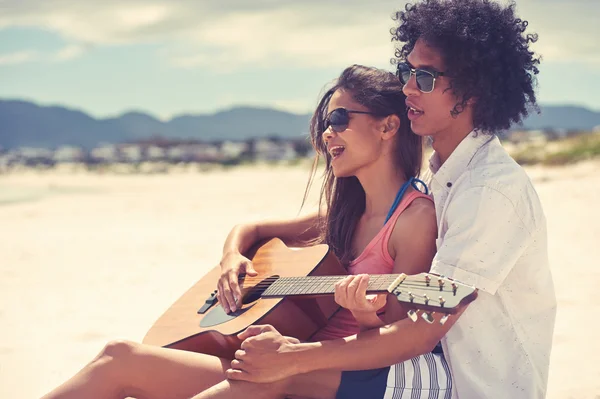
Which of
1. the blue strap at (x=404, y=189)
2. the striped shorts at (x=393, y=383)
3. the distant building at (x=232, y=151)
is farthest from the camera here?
the distant building at (x=232, y=151)

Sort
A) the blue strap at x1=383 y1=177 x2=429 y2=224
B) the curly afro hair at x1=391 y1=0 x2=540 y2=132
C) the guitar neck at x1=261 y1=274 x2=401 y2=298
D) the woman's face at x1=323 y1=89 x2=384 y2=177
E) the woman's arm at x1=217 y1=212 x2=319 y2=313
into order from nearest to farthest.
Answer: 1. the guitar neck at x1=261 y1=274 x2=401 y2=298
2. the curly afro hair at x1=391 y1=0 x2=540 y2=132
3. the blue strap at x1=383 y1=177 x2=429 y2=224
4. the woman's face at x1=323 y1=89 x2=384 y2=177
5. the woman's arm at x1=217 y1=212 x2=319 y2=313

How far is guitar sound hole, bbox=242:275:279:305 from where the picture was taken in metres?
3.33

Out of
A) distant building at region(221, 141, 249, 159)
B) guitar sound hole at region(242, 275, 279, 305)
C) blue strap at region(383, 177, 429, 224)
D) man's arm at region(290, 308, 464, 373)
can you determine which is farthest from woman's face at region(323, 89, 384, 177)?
distant building at region(221, 141, 249, 159)

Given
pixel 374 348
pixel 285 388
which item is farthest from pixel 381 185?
pixel 285 388

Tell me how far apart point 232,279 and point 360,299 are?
1060mm

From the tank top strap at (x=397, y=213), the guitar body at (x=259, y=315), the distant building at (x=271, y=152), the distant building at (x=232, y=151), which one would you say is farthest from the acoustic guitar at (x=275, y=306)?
the distant building at (x=271, y=152)

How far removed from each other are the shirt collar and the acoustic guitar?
0.58 meters

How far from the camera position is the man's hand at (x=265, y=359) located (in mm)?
2664

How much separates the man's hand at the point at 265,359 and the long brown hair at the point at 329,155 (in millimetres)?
825

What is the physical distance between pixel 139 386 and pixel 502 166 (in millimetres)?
1732

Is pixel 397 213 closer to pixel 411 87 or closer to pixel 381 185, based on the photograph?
pixel 381 185

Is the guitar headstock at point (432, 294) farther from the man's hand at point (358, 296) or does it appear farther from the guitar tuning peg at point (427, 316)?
the man's hand at point (358, 296)

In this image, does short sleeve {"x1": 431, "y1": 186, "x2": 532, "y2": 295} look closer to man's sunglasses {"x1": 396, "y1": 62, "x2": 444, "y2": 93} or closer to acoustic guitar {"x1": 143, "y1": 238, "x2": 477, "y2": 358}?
acoustic guitar {"x1": 143, "y1": 238, "x2": 477, "y2": 358}

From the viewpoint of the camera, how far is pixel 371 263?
3.17 metres
